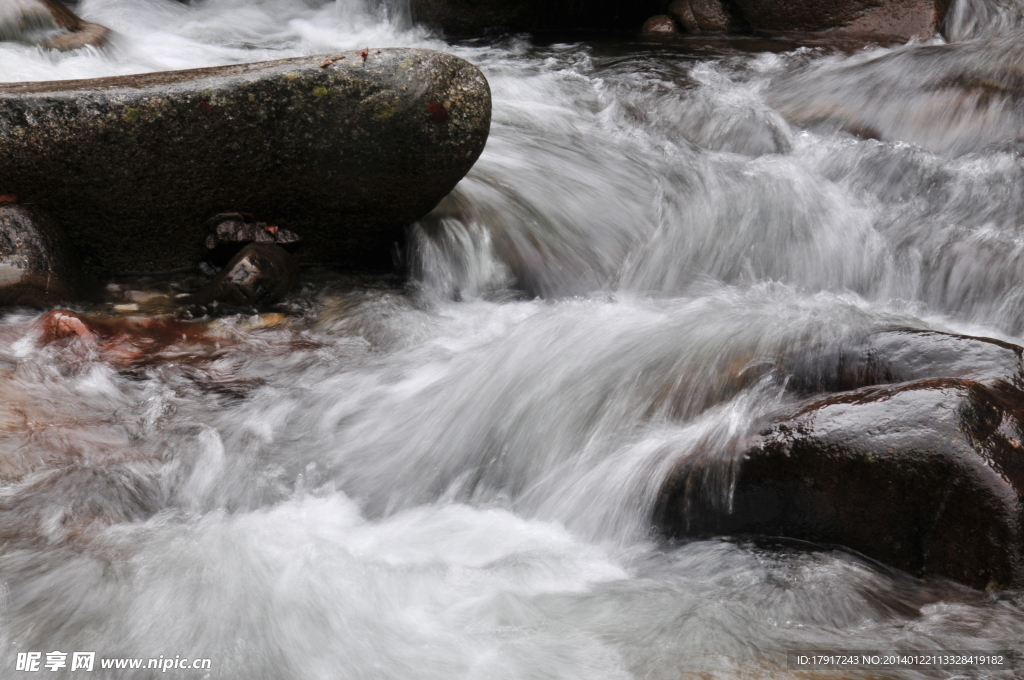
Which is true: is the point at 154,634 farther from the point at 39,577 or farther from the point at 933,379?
the point at 933,379

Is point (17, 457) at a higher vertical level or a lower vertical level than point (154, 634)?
higher

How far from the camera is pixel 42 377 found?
12.0ft

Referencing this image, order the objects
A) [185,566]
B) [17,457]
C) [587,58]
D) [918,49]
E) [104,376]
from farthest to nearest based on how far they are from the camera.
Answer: [587,58], [918,49], [104,376], [17,457], [185,566]

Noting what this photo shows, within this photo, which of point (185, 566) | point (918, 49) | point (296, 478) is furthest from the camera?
point (918, 49)

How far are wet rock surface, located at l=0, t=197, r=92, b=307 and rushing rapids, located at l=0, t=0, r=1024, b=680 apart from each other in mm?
184

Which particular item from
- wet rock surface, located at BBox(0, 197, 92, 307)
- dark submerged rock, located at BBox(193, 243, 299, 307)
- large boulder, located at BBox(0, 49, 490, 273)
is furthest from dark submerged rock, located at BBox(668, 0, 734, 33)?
wet rock surface, located at BBox(0, 197, 92, 307)

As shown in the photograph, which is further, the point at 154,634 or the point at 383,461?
the point at 383,461

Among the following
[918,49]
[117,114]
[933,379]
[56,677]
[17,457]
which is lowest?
[56,677]

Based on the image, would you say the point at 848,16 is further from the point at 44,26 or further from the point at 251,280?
the point at 44,26

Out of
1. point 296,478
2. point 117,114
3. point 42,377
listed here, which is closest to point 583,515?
point 296,478

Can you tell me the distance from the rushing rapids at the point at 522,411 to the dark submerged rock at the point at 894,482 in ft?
0.24

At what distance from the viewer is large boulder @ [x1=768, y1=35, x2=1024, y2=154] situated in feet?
19.3

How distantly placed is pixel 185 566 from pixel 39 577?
46 centimetres

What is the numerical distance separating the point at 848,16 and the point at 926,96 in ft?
7.67
